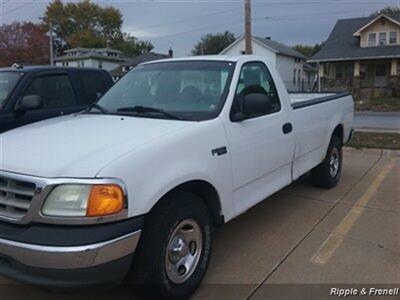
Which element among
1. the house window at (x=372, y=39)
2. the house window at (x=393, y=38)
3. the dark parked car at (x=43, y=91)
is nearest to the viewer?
the dark parked car at (x=43, y=91)

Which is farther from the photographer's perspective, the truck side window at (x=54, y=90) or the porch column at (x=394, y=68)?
the porch column at (x=394, y=68)

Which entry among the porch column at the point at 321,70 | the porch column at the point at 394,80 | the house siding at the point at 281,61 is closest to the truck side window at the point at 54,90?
the porch column at the point at 394,80

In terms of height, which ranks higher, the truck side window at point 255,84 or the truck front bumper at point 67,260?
the truck side window at point 255,84

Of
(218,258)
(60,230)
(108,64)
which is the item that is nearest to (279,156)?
(218,258)

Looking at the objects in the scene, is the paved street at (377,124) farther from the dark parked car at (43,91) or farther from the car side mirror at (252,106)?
the car side mirror at (252,106)

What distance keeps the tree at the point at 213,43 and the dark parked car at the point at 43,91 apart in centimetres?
6708

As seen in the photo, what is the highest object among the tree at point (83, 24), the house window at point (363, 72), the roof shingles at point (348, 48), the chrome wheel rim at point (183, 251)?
the tree at point (83, 24)

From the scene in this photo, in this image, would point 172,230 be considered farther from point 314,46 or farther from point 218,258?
point 314,46

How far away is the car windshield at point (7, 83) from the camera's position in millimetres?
5807

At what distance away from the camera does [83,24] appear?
283ft

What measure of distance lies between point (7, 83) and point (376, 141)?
25.8 feet

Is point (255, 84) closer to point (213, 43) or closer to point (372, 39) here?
point (372, 39)

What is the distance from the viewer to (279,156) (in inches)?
181

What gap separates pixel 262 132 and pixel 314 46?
280 feet
